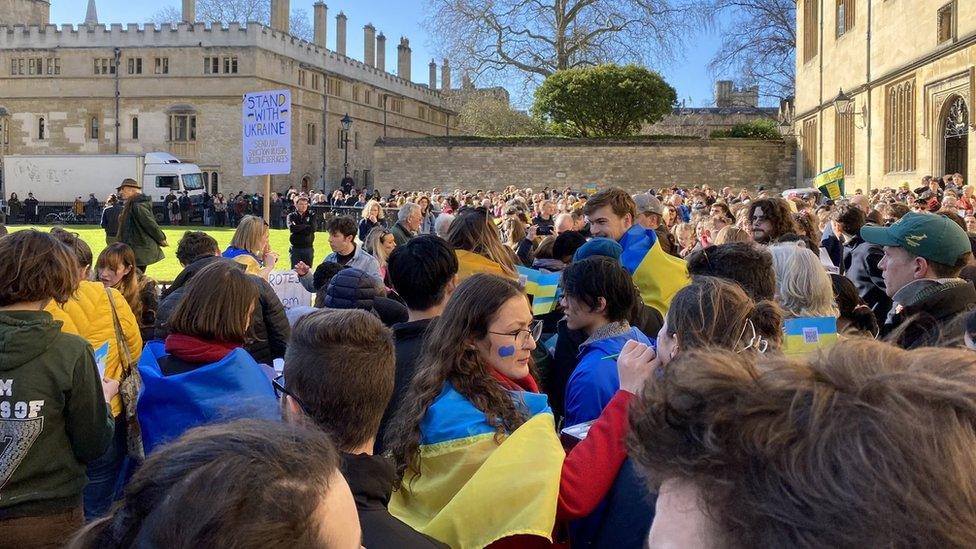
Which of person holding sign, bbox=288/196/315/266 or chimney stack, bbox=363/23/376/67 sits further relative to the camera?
chimney stack, bbox=363/23/376/67

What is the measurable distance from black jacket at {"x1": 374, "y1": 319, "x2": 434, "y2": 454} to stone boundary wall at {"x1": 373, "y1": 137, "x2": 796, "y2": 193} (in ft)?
109

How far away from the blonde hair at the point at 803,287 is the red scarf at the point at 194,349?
86.5 inches

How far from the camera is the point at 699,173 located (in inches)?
1438

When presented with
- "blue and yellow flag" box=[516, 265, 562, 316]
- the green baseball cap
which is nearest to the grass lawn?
"blue and yellow flag" box=[516, 265, 562, 316]

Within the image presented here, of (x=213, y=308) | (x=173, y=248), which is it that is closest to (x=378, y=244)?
(x=213, y=308)

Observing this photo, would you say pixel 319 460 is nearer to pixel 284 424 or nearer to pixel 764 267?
pixel 284 424

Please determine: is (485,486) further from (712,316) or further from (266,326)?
(266,326)

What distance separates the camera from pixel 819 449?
783mm

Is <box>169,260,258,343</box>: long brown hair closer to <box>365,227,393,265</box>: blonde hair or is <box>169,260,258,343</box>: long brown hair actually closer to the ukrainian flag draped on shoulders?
the ukrainian flag draped on shoulders

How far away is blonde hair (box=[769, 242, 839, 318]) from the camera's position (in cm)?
356

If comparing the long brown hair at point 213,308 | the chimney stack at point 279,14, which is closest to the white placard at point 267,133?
the long brown hair at point 213,308

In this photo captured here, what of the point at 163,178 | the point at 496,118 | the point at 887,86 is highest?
the point at 496,118

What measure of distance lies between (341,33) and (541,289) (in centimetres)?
5162

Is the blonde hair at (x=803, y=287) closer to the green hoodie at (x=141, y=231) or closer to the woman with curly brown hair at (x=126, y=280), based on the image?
the woman with curly brown hair at (x=126, y=280)
